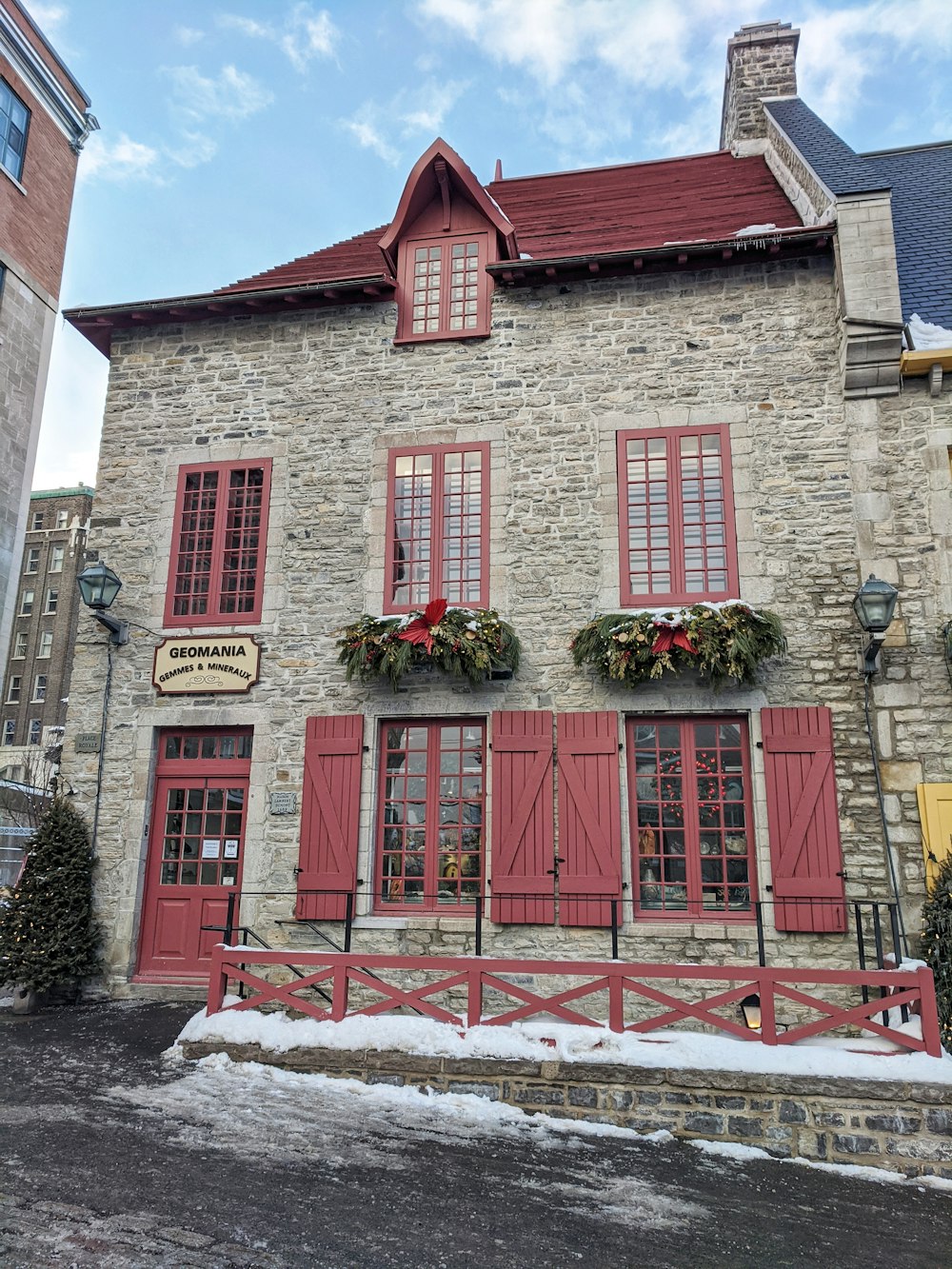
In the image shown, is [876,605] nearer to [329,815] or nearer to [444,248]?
[329,815]

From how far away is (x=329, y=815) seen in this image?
815 cm

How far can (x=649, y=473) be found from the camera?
8531 millimetres

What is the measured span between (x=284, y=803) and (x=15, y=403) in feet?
25.5

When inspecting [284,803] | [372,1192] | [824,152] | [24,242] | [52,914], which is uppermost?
[24,242]

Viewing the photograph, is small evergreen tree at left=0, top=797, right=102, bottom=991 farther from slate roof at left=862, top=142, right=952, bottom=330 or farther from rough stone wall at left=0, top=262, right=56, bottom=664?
slate roof at left=862, top=142, right=952, bottom=330

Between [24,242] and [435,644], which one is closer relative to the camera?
[435,644]

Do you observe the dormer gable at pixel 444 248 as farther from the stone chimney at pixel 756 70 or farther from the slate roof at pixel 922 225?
the stone chimney at pixel 756 70

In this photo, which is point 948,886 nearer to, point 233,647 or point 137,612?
point 233,647

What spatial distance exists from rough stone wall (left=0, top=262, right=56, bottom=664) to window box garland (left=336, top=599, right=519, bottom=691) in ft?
20.5

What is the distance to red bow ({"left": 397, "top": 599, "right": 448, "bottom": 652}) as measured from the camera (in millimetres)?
7988

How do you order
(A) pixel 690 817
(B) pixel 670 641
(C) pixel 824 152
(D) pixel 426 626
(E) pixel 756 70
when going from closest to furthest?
(B) pixel 670 641, (A) pixel 690 817, (D) pixel 426 626, (C) pixel 824 152, (E) pixel 756 70

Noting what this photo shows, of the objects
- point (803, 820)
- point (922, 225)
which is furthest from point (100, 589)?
point (922, 225)

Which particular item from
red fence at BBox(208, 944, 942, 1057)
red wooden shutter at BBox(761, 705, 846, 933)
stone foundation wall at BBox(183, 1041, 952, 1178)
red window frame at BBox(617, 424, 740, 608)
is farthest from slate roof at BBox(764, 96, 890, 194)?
stone foundation wall at BBox(183, 1041, 952, 1178)

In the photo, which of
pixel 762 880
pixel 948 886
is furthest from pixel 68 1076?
pixel 948 886
